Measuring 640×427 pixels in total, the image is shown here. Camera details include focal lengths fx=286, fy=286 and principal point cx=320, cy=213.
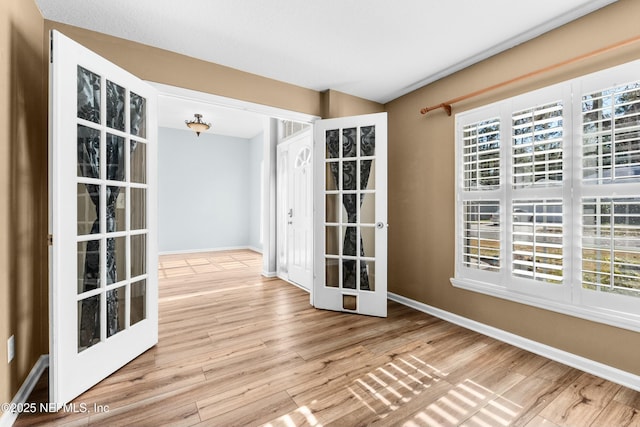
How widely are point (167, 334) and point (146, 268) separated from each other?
2.39 ft

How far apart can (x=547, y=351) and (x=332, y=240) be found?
2.09 meters

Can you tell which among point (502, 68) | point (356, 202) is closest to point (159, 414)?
point (356, 202)

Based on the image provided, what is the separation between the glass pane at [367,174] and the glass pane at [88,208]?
2.33m

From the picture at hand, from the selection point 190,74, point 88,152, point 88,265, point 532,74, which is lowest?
point 88,265

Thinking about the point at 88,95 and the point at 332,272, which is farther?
the point at 332,272

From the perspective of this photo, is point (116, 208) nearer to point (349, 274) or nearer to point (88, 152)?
point (88, 152)

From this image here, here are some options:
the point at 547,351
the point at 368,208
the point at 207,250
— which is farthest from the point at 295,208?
the point at 207,250

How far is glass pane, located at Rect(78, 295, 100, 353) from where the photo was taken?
5.92ft

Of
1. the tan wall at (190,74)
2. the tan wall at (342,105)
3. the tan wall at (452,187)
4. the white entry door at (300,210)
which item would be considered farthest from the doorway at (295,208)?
the tan wall at (452,187)

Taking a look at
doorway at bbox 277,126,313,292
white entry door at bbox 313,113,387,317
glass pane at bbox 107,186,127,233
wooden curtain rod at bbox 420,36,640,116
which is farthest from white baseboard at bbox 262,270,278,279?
wooden curtain rod at bbox 420,36,640,116

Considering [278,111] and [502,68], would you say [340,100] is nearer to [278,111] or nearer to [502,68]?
[278,111]

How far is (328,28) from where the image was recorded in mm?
2240

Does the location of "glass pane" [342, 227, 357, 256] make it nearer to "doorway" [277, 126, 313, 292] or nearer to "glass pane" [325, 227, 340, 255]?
"glass pane" [325, 227, 340, 255]

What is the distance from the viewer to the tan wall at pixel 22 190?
1.53 m
